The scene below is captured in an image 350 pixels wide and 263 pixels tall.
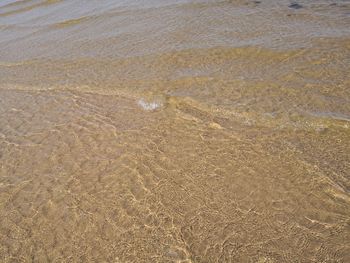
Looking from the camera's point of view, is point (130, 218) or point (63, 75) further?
point (63, 75)

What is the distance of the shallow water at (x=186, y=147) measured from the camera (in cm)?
301

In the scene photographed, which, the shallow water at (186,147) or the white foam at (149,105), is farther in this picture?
the white foam at (149,105)

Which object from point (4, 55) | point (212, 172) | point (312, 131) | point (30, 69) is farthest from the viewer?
point (4, 55)

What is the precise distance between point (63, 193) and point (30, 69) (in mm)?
4850

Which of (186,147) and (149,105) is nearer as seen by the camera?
(186,147)

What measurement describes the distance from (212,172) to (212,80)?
7.88 ft

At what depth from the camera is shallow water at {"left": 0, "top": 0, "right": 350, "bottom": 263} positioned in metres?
3.01

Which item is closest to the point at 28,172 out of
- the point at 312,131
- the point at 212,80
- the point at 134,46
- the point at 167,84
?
the point at 167,84

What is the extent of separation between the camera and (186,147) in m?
4.13

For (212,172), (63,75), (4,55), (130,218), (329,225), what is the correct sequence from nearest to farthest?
(329,225), (130,218), (212,172), (63,75), (4,55)

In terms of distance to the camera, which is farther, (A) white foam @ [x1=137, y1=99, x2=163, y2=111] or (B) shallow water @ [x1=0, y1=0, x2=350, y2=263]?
(A) white foam @ [x1=137, y1=99, x2=163, y2=111]

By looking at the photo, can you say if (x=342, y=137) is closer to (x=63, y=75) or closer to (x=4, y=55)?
(x=63, y=75)

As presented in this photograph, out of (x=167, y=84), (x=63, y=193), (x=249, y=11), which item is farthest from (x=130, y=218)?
(x=249, y=11)

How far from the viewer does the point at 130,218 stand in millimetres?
3273
